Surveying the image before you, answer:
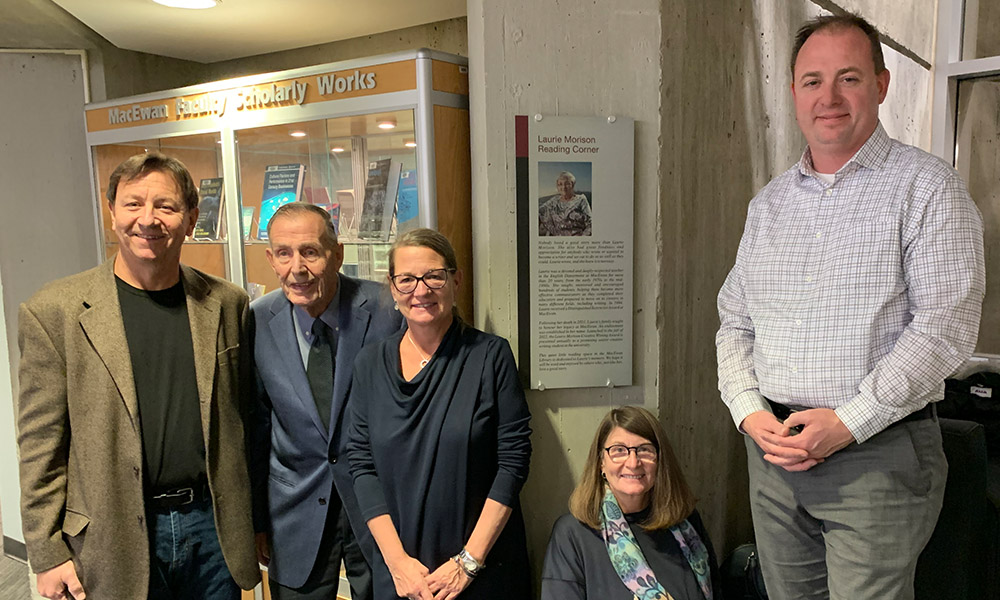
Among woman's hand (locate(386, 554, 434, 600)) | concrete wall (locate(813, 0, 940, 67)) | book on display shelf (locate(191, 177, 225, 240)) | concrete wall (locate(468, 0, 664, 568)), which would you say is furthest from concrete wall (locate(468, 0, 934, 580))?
book on display shelf (locate(191, 177, 225, 240))

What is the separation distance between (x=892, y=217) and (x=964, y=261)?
17 cm

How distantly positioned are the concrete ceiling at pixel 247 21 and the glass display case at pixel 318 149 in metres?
0.40

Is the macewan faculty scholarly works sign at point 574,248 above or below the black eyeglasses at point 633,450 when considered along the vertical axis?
above

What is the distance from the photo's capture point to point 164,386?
72.3 inches

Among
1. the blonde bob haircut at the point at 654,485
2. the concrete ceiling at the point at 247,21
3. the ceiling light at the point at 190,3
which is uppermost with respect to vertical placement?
the concrete ceiling at the point at 247,21

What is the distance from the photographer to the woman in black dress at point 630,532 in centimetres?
196

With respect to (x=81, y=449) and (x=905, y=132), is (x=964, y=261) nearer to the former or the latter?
(x=81, y=449)

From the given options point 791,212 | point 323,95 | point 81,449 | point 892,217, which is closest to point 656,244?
point 791,212

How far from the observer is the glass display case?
238 centimetres

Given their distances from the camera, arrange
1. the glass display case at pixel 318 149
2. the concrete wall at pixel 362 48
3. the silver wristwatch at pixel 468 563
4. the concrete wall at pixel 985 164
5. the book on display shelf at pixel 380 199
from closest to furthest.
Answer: the silver wristwatch at pixel 468 563 → the glass display case at pixel 318 149 → the book on display shelf at pixel 380 199 → the concrete wall at pixel 362 48 → the concrete wall at pixel 985 164

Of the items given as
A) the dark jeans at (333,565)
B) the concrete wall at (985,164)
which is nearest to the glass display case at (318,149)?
the dark jeans at (333,565)

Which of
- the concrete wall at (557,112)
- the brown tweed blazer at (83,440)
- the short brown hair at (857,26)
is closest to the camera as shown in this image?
the short brown hair at (857,26)

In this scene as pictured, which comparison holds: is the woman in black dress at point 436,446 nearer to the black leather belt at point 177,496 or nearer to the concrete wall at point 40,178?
the black leather belt at point 177,496

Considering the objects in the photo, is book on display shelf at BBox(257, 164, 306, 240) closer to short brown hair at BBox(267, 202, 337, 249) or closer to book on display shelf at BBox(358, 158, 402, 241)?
book on display shelf at BBox(358, 158, 402, 241)
